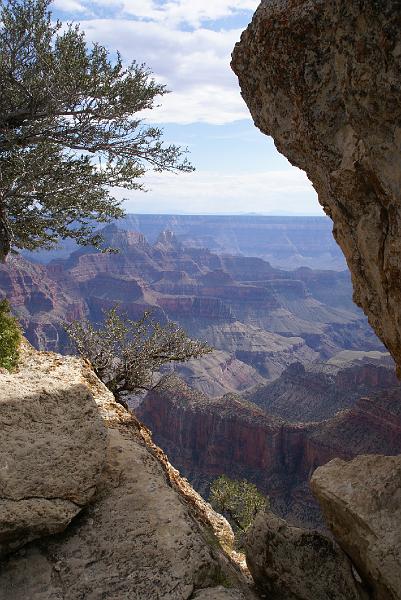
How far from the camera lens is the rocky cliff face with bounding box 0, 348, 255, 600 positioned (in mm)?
6391

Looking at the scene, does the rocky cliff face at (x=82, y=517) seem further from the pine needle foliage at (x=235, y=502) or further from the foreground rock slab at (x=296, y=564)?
the pine needle foliage at (x=235, y=502)

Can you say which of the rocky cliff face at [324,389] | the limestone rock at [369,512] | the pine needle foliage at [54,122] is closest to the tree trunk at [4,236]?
the pine needle foliage at [54,122]

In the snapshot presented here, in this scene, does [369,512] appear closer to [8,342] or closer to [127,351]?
[8,342]

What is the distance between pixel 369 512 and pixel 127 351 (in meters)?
12.9

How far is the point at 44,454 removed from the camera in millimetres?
7375

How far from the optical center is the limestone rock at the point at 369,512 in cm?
752

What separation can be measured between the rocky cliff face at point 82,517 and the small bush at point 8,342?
13.6 feet

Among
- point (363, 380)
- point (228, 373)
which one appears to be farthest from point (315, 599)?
point (228, 373)

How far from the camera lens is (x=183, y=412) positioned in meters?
83.1

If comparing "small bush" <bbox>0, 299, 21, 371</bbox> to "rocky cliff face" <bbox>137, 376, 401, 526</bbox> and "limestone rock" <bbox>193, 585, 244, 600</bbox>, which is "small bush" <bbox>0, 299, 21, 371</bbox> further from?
"rocky cliff face" <bbox>137, 376, 401, 526</bbox>

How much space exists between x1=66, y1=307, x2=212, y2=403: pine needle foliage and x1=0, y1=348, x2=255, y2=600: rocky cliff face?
10.2 metres

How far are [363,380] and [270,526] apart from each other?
89.8 meters

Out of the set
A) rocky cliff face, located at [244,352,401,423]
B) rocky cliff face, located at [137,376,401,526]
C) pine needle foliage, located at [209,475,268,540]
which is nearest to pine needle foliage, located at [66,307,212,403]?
pine needle foliage, located at [209,475,268,540]

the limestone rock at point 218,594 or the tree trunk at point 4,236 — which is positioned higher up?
the tree trunk at point 4,236
